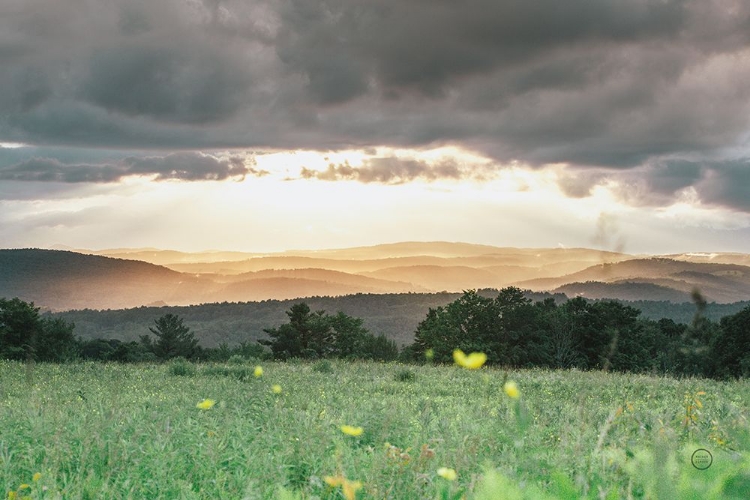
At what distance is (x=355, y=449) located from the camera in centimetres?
620

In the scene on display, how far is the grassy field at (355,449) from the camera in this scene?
353 cm

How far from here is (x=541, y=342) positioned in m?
38.9

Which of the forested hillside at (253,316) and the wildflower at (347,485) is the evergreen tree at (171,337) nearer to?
the wildflower at (347,485)

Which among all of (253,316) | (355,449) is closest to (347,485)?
(355,449)

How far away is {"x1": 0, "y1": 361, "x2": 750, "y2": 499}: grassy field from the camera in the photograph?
3.53m

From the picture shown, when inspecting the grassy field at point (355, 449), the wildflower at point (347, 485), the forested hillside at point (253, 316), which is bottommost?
the forested hillside at point (253, 316)

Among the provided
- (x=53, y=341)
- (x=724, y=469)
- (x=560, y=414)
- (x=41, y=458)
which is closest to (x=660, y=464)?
(x=724, y=469)

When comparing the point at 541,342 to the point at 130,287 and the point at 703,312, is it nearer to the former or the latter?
the point at 703,312

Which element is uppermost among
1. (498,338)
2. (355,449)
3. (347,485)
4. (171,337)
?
(347,485)

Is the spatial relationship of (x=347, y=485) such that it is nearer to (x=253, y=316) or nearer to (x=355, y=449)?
(x=355, y=449)

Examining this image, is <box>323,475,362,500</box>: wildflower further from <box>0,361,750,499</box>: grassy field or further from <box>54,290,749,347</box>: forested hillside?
<box>54,290,749,347</box>: forested hillside

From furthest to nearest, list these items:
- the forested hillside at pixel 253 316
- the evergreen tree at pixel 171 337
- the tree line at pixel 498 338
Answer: the forested hillside at pixel 253 316, the evergreen tree at pixel 171 337, the tree line at pixel 498 338

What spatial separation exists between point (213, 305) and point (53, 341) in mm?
94695

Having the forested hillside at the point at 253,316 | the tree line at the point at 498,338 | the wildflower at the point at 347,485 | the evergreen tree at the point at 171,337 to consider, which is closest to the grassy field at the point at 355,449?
the wildflower at the point at 347,485
